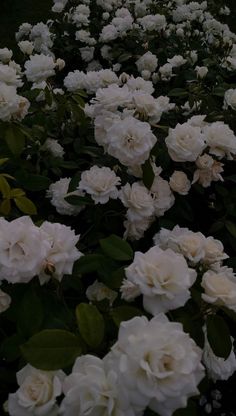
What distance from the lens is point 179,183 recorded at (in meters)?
1.65

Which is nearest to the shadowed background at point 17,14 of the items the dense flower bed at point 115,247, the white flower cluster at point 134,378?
the dense flower bed at point 115,247

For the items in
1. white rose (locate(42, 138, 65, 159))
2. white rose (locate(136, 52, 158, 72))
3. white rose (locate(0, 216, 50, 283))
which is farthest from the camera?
white rose (locate(136, 52, 158, 72))

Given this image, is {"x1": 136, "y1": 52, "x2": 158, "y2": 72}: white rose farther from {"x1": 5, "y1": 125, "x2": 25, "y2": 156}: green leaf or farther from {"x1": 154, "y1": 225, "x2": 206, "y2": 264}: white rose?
{"x1": 154, "y1": 225, "x2": 206, "y2": 264}: white rose

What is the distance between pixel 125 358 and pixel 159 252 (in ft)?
0.88

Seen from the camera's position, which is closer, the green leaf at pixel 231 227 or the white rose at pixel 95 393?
the white rose at pixel 95 393

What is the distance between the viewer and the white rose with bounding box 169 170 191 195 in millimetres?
1653

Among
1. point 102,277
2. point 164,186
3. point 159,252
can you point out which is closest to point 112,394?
point 159,252

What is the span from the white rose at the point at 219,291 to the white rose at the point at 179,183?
0.54m

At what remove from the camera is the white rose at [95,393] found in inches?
34.8

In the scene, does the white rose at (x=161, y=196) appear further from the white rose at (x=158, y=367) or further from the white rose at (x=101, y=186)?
the white rose at (x=158, y=367)

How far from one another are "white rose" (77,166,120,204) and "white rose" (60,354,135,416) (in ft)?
2.19

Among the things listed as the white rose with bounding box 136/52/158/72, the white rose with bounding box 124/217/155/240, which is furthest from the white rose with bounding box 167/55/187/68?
the white rose with bounding box 124/217/155/240

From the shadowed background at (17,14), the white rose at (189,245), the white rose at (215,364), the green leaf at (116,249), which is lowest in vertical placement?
the shadowed background at (17,14)

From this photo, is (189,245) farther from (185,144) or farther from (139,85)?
(139,85)
